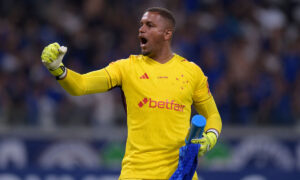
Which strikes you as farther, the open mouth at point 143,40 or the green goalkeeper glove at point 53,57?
the open mouth at point 143,40

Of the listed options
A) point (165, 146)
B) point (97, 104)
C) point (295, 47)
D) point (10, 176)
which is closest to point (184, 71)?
point (165, 146)

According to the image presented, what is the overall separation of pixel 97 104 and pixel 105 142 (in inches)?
27.4

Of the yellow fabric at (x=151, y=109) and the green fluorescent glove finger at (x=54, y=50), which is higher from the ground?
the green fluorescent glove finger at (x=54, y=50)

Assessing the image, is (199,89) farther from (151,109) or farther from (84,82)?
(84,82)

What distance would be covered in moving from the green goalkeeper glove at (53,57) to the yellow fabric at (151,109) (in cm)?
26

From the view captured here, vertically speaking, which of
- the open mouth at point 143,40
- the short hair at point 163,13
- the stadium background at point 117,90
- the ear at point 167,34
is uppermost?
the short hair at point 163,13

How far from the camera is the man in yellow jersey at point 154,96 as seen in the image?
5266 mm

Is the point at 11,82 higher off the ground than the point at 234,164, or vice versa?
the point at 11,82

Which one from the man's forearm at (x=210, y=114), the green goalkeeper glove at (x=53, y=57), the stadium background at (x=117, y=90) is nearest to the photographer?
the green goalkeeper glove at (x=53, y=57)

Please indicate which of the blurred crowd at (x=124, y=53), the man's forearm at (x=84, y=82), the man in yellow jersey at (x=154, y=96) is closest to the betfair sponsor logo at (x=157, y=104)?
the man in yellow jersey at (x=154, y=96)

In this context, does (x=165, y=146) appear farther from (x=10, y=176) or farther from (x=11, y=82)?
(x=11, y=82)

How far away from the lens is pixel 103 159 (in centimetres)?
1127

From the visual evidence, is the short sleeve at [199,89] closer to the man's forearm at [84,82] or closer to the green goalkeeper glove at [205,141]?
the green goalkeeper glove at [205,141]

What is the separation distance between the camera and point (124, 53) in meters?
11.9
